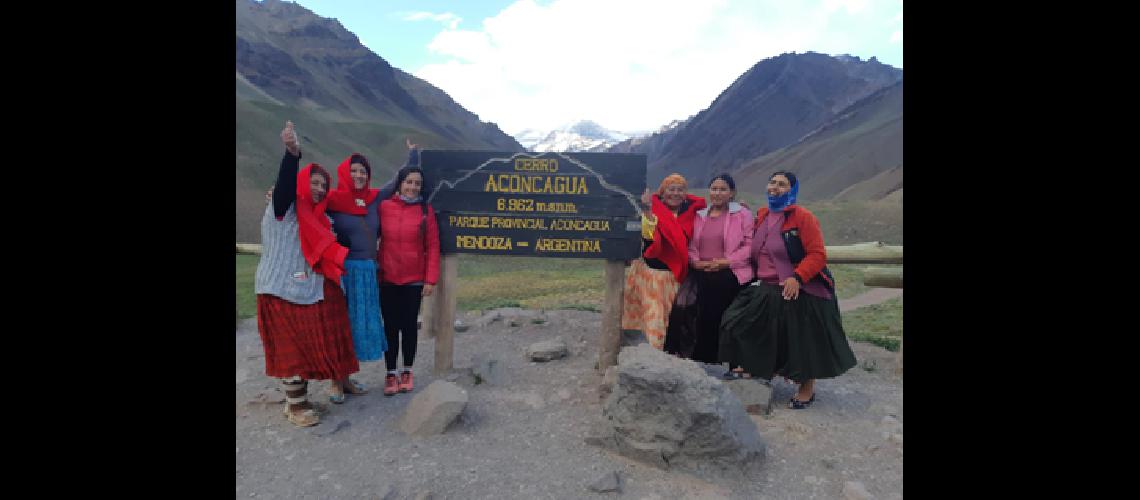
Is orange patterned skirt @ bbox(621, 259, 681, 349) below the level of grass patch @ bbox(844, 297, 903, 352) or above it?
above

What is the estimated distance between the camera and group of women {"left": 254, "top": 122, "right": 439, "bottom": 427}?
4.04 metres

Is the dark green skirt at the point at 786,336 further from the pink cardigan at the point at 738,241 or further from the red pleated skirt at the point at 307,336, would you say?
the red pleated skirt at the point at 307,336

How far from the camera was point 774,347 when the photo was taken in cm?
462

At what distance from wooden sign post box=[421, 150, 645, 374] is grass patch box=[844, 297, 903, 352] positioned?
3938mm

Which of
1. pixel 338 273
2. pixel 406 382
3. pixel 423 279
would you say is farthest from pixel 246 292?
pixel 338 273

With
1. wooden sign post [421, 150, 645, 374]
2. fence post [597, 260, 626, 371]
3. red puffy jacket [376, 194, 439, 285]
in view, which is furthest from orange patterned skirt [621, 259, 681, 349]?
red puffy jacket [376, 194, 439, 285]

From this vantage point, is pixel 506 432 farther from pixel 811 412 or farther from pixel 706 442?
pixel 811 412

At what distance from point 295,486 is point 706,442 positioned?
265 cm

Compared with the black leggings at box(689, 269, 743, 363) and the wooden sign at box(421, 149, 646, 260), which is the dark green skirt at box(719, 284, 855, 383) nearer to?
the black leggings at box(689, 269, 743, 363)
